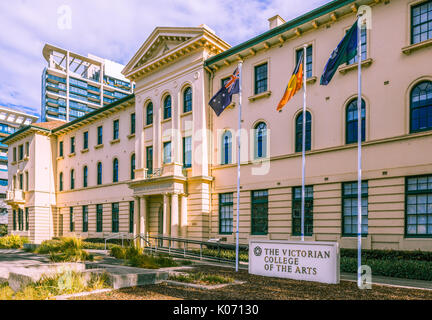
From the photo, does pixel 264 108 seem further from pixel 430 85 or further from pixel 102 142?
pixel 102 142

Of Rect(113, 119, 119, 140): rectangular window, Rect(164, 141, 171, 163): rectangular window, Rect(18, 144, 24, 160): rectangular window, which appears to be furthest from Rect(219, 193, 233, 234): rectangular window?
Rect(18, 144, 24, 160): rectangular window

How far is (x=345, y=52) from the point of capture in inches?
558

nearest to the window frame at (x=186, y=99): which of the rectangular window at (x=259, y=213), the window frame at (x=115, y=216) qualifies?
the rectangular window at (x=259, y=213)

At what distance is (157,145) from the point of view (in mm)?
27734

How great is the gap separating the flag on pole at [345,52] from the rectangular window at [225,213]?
11019 mm

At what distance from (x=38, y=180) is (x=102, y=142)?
35.4ft

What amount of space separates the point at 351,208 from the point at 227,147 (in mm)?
9029

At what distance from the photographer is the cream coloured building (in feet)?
53.2

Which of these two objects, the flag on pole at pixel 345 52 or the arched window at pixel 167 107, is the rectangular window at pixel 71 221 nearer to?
the arched window at pixel 167 107

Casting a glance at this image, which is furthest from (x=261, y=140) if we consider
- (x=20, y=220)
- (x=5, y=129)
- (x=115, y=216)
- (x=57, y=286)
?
(x=5, y=129)

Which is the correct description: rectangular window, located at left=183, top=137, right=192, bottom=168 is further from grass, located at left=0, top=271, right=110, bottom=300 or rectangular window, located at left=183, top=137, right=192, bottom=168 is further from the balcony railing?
the balcony railing

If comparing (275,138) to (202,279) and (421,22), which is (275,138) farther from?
(202,279)

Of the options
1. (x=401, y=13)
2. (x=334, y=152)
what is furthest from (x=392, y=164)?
(x=401, y=13)

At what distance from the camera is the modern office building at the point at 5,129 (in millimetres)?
85562
